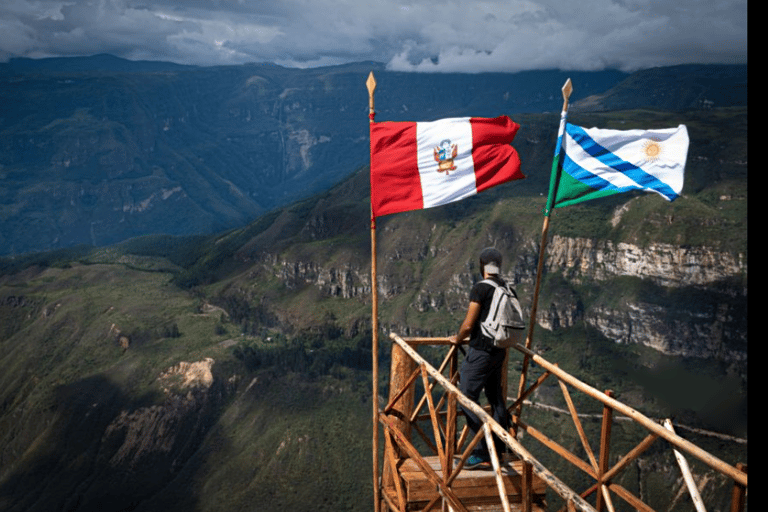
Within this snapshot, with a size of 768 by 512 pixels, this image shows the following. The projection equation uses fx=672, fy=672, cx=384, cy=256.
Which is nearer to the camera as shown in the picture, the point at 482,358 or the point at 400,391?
the point at 482,358

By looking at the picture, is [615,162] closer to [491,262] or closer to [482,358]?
[491,262]

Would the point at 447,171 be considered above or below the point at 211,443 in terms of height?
above

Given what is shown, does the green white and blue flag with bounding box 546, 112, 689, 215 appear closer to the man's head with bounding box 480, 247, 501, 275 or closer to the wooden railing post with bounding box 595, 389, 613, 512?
the man's head with bounding box 480, 247, 501, 275

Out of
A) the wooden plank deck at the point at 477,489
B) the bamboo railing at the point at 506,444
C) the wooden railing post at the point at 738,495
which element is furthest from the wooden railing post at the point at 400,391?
the wooden railing post at the point at 738,495

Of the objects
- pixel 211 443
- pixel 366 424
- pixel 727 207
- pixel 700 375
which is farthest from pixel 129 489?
pixel 727 207

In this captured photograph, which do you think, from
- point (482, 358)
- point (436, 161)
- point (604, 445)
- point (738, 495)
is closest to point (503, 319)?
point (482, 358)

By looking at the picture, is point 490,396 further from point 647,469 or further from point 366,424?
point 366,424
